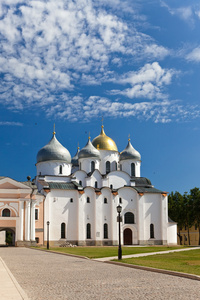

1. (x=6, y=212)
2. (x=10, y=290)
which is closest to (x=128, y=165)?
(x=6, y=212)

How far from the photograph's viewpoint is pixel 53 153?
5969 cm

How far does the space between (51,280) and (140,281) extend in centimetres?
291

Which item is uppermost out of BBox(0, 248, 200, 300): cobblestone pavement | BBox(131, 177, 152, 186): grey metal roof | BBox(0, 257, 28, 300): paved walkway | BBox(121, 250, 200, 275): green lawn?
BBox(131, 177, 152, 186): grey metal roof

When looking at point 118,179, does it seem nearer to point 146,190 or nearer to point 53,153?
point 146,190

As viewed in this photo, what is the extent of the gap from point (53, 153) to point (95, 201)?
986cm

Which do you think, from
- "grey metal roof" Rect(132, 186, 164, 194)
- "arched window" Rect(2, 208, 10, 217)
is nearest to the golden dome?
"grey metal roof" Rect(132, 186, 164, 194)

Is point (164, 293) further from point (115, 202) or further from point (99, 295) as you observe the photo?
point (115, 202)

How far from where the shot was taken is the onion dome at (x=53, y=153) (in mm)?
59656

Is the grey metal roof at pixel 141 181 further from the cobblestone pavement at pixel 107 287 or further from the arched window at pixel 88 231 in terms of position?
the cobblestone pavement at pixel 107 287

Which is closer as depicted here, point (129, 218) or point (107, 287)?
point (107, 287)

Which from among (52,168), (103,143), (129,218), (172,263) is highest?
(103,143)

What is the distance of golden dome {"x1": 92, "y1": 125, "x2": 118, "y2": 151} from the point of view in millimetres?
65256

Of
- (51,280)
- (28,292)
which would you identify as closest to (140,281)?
(51,280)

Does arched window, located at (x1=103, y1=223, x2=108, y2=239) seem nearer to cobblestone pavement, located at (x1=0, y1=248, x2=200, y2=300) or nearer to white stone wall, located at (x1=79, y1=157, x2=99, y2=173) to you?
white stone wall, located at (x1=79, y1=157, x2=99, y2=173)
